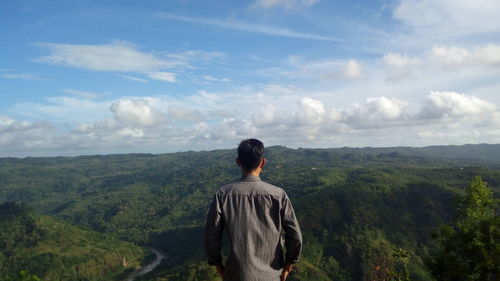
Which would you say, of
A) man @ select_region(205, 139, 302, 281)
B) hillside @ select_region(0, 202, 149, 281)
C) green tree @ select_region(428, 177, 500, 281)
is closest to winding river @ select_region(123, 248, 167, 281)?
hillside @ select_region(0, 202, 149, 281)

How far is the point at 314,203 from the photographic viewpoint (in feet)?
506

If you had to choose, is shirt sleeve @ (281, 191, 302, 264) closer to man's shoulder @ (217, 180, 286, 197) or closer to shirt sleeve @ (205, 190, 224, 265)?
man's shoulder @ (217, 180, 286, 197)

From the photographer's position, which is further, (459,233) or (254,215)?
(459,233)

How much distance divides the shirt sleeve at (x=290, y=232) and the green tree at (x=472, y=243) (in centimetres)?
1299

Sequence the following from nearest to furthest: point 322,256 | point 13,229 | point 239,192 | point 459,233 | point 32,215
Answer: point 239,192, point 459,233, point 322,256, point 13,229, point 32,215

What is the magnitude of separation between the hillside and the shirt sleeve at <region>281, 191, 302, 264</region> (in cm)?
13915

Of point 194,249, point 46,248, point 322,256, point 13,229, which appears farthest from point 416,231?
point 13,229

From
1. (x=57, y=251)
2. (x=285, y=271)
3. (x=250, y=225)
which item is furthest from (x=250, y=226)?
(x=57, y=251)

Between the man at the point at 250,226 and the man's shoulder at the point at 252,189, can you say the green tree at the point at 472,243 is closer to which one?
the man at the point at 250,226

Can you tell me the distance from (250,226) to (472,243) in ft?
45.1

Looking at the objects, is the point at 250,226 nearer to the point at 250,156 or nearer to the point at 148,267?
the point at 250,156

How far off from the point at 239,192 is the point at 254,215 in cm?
38

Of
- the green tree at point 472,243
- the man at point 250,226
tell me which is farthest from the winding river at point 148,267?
the man at point 250,226

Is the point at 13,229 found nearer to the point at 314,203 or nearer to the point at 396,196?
the point at 314,203
